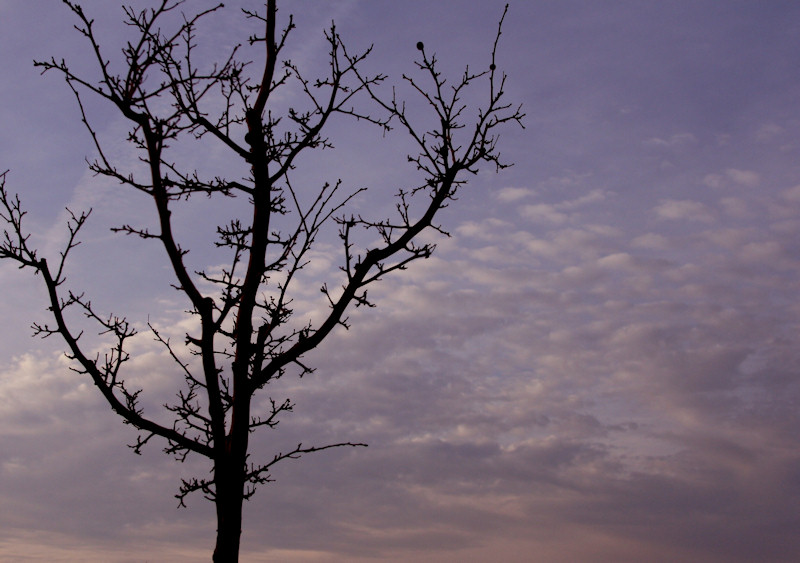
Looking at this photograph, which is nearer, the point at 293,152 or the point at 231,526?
the point at 231,526

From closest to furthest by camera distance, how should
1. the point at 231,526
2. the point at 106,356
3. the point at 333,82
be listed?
1. the point at 231,526
2. the point at 106,356
3. the point at 333,82

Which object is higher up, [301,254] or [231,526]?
[301,254]

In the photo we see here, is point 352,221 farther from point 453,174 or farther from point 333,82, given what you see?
point 333,82

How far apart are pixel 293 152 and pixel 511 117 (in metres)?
2.32

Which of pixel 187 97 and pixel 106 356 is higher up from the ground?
pixel 187 97

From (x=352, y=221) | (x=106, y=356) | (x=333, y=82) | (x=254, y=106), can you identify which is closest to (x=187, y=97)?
(x=254, y=106)

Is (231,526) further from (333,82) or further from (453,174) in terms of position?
(333,82)

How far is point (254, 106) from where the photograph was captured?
805 cm

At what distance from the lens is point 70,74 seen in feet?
24.0

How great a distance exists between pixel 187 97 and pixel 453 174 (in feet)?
9.23

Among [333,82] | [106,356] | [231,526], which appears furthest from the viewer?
[333,82]

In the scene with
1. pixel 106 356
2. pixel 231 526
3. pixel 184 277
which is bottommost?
pixel 231 526

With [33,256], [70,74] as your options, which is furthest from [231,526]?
[70,74]

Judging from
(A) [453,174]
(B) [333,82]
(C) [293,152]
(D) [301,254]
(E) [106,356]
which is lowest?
(E) [106,356]
